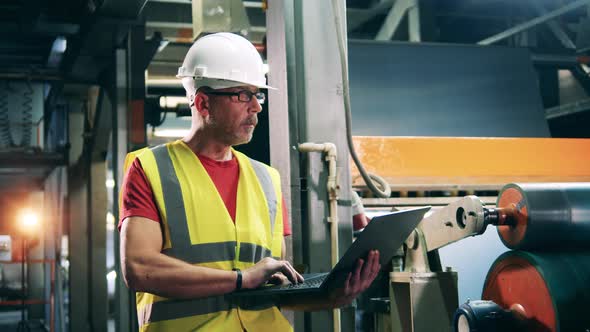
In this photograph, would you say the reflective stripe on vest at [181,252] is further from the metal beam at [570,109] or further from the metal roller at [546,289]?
the metal beam at [570,109]

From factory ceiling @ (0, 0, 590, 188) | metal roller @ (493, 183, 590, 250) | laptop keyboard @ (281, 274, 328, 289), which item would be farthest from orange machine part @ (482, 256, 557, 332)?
factory ceiling @ (0, 0, 590, 188)

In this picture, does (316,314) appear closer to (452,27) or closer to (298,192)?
(298,192)

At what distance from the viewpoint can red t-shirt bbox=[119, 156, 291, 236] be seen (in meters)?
2.19

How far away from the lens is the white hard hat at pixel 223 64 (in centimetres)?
249

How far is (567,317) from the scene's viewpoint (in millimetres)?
2736

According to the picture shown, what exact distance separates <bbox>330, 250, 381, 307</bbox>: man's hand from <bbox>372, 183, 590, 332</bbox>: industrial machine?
2.68 feet

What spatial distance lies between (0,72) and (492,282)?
22.6 feet

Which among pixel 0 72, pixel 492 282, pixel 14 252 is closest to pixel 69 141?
pixel 0 72

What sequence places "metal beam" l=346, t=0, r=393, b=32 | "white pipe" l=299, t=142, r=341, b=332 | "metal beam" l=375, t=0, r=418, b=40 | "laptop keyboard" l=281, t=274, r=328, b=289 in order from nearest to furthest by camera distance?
1. "laptop keyboard" l=281, t=274, r=328, b=289
2. "white pipe" l=299, t=142, r=341, b=332
3. "metal beam" l=375, t=0, r=418, b=40
4. "metal beam" l=346, t=0, r=393, b=32

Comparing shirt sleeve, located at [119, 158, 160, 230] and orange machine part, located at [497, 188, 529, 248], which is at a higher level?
shirt sleeve, located at [119, 158, 160, 230]

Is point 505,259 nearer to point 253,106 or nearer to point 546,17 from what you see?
point 253,106

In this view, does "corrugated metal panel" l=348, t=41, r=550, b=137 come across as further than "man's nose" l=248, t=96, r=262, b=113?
Yes

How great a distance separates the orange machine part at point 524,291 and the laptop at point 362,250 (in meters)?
0.83

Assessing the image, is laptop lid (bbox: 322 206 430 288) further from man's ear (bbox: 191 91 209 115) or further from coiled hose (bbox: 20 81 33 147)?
coiled hose (bbox: 20 81 33 147)
